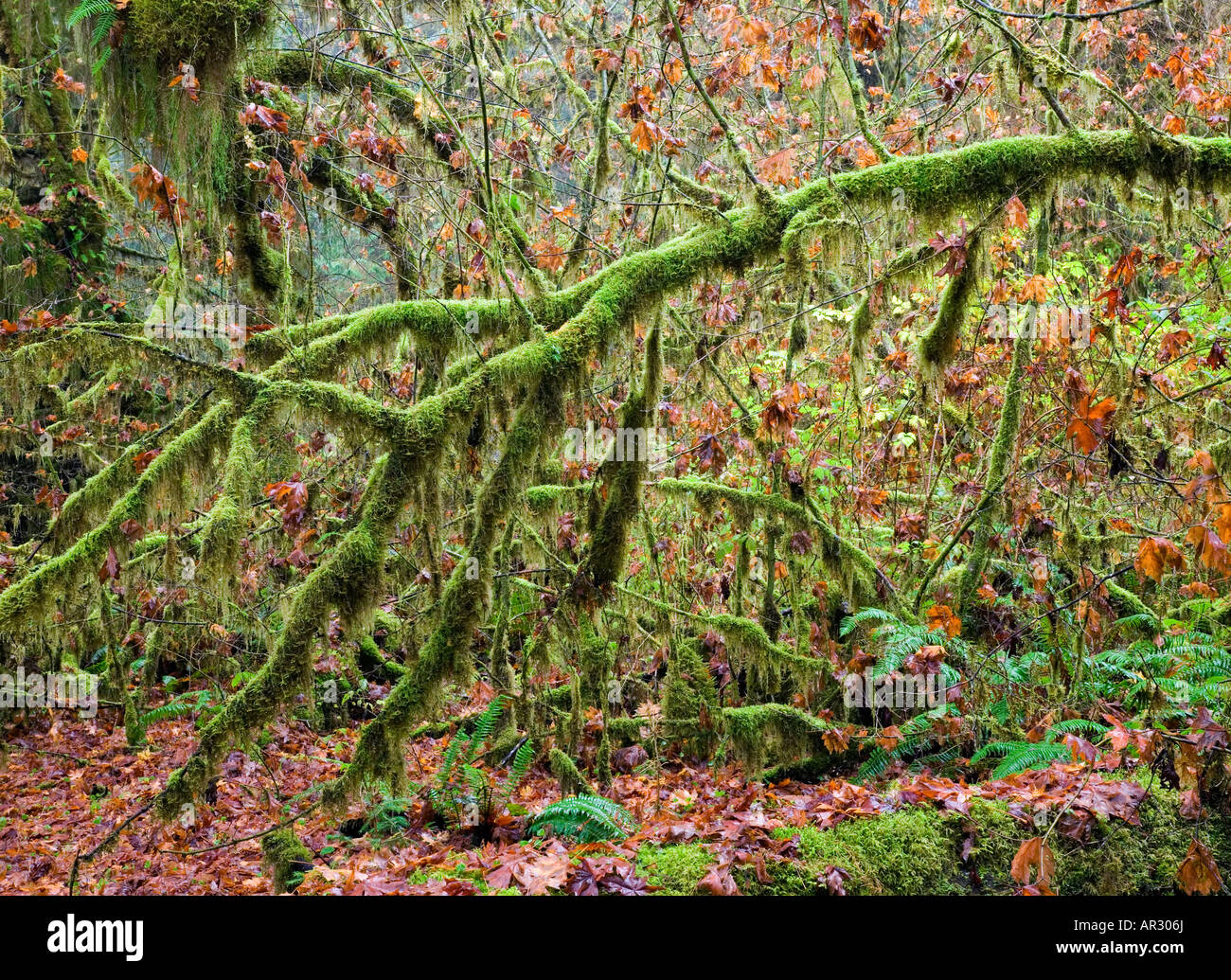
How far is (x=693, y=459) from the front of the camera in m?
7.77

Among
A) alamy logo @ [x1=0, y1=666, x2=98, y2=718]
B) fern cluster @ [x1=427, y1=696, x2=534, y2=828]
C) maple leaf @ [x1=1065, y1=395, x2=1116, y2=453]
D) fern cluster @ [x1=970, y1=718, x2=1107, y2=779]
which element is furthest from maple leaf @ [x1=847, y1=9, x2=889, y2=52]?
alamy logo @ [x1=0, y1=666, x2=98, y2=718]

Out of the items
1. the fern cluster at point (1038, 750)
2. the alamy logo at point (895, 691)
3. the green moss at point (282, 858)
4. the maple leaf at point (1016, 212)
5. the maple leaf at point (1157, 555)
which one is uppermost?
the maple leaf at point (1016, 212)

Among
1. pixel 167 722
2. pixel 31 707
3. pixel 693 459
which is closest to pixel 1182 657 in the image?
pixel 693 459

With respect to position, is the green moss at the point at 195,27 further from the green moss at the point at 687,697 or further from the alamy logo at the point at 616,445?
the green moss at the point at 687,697

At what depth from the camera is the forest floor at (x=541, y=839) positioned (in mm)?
3945

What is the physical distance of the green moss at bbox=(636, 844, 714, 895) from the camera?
3.71 metres

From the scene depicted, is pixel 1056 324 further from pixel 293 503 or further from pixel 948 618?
pixel 293 503
